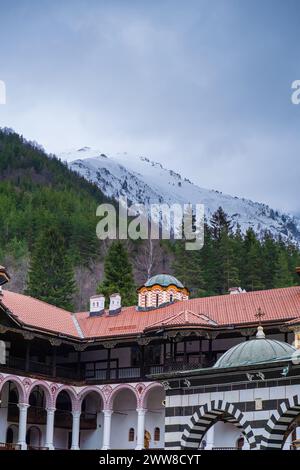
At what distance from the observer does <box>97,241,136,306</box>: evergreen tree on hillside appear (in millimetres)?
52156

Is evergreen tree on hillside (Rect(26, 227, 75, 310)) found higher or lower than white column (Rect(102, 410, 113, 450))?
higher

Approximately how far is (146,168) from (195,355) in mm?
141078

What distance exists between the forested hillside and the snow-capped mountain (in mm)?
55091

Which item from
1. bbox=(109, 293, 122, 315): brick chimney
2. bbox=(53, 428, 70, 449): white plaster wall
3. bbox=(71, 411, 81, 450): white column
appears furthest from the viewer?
bbox=(109, 293, 122, 315): brick chimney

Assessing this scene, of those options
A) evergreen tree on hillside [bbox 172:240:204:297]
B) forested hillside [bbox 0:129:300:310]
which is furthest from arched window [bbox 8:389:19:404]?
evergreen tree on hillside [bbox 172:240:204:297]

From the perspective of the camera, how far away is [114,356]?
→ 131 feet

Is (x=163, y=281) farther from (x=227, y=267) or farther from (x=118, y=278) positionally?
(x=227, y=267)

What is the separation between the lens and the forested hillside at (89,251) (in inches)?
2403

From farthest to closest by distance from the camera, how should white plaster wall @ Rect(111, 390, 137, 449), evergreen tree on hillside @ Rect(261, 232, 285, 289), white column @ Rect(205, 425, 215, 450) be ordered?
1. evergreen tree on hillside @ Rect(261, 232, 285, 289)
2. white plaster wall @ Rect(111, 390, 137, 449)
3. white column @ Rect(205, 425, 215, 450)

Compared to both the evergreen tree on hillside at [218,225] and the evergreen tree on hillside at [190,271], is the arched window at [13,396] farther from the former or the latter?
the evergreen tree on hillside at [218,225]

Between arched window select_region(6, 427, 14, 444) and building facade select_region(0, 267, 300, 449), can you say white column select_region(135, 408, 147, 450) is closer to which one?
building facade select_region(0, 267, 300, 449)

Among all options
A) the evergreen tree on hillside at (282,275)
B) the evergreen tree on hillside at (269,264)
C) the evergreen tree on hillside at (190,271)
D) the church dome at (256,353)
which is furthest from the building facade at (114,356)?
the evergreen tree on hillside at (269,264)
